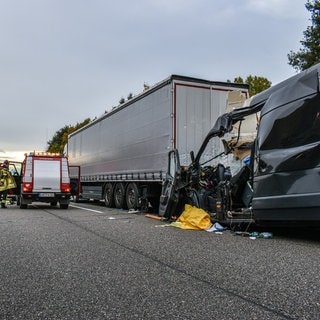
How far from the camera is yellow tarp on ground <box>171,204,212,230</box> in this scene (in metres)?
8.91

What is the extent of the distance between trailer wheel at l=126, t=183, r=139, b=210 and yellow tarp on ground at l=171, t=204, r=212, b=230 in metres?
4.37

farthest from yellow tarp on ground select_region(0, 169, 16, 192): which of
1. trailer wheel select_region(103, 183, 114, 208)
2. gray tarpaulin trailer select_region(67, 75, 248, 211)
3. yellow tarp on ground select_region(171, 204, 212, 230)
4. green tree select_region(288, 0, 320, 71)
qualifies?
green tree select_region(288, 0, 320, 71)

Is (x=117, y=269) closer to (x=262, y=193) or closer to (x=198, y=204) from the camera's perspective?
(x=262, y=193)

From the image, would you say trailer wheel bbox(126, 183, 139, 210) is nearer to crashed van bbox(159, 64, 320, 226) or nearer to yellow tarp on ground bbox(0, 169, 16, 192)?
crashed van bbox(159, 64, 320, 226)

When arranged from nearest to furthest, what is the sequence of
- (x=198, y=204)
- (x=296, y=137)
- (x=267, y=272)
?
(x=267, y=272), (x=296, y=137), (x=198, y=204)

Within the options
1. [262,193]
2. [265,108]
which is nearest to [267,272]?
[262,193]

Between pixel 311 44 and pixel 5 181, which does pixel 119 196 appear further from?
pixel 311 44

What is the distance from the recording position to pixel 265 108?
25.4 ft

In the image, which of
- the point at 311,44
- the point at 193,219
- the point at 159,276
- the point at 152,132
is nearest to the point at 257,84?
the point at 311,44

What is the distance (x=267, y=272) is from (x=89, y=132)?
16643 mm

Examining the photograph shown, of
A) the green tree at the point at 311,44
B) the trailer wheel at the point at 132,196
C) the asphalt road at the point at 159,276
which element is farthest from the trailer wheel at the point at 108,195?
the green tree at the point at 311,44

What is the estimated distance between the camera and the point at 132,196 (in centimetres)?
1451

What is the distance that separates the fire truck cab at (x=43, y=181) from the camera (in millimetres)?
15703

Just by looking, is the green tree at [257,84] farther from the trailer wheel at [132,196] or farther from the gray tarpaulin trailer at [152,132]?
the trailer wheel at [132,196]
